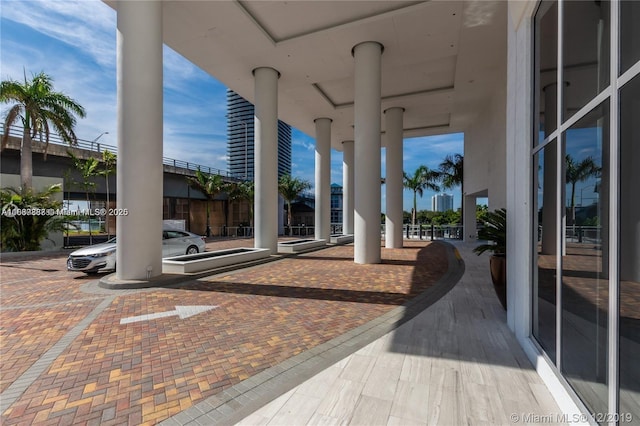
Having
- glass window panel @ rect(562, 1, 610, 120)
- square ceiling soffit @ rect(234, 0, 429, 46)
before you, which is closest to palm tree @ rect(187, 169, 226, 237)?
square ceiling soffit @ rect(234, 0, 429, 46)

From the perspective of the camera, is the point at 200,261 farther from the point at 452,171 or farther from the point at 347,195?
the point at 452,171

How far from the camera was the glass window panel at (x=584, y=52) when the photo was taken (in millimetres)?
2316

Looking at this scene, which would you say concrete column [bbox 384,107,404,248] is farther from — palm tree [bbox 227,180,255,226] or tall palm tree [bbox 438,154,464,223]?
palm tree [bbox 227,180,255,226]

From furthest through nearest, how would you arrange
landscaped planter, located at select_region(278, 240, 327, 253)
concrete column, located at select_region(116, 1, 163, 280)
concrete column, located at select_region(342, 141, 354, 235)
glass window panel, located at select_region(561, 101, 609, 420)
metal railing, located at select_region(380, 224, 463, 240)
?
concrete column, located at select_region(342, 141, 354, 235)
metal railing, located at select_region(380, 224, 463, 240)
landscaped planter, located at select_region(278, 240, 327, 253)
concrete column, located at select_region(116, 1, 163, 280)
glass window panel, located at select_region(561, 101, 609, 420)

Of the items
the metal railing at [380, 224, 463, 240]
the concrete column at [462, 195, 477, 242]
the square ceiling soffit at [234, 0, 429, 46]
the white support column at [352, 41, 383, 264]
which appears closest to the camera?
the square ceiling soffit at [234, 0, 429, 46]

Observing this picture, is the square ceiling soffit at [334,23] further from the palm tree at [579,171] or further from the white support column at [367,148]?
the palm tree at [579,171]

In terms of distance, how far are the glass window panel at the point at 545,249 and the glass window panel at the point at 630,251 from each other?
4.17ft

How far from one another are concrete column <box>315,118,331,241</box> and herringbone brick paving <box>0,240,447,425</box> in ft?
34.8

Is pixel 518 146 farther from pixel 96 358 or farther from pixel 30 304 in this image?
pixel 30 304

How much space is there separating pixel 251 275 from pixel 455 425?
24.0 ft

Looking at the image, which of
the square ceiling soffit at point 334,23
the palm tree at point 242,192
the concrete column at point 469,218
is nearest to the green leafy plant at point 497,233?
the square ceiling soffit at point 334,23

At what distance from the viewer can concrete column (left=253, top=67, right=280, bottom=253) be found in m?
12.9

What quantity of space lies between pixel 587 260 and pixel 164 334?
5.33m

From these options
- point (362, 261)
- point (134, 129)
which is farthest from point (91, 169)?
point (362, 261)
